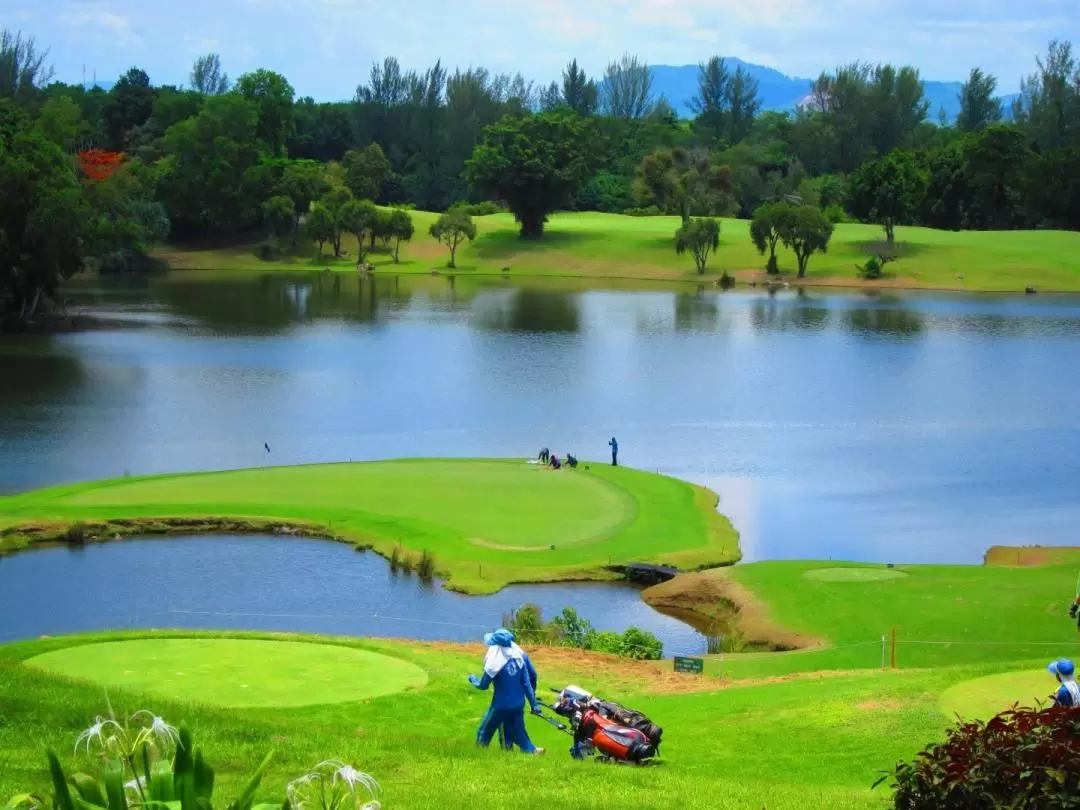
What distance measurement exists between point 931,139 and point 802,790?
564ft

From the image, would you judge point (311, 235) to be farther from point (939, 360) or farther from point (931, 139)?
point (931, 139)

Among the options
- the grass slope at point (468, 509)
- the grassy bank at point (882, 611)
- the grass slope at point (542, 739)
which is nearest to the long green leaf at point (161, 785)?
the grass slope at point (542, 739)

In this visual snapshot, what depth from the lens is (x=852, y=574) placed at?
33.5 meters

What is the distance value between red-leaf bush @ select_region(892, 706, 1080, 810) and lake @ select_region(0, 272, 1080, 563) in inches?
1099

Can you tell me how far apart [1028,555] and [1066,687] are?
24.5 meters

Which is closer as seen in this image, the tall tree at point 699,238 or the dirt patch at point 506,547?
the dirt patch at point 506,547

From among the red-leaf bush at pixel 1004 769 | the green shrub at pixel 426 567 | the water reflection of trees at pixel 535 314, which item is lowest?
the green shrub at pixel 426 567

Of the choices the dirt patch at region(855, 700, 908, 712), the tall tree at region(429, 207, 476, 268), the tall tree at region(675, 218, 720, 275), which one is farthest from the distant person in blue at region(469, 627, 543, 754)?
the tall tree at region(429, 207, 476, 268)

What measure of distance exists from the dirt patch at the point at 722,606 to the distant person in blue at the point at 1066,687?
1429 cm

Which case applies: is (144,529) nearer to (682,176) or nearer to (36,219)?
(36,219)

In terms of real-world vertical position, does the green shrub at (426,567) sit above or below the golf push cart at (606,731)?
below

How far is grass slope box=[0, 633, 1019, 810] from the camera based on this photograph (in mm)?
13547

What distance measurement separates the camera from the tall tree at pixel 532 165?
12912 centimetres

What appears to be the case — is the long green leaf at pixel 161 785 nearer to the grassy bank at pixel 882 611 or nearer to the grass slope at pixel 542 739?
the grass slope at pixel 542 739
